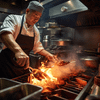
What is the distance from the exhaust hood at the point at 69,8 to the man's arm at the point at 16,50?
1.83 metres

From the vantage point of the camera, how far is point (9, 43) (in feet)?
3.89

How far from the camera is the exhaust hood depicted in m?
2.37

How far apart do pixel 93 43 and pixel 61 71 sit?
161 centimetres

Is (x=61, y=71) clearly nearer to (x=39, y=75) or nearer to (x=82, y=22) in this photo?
(x=39, y=75)

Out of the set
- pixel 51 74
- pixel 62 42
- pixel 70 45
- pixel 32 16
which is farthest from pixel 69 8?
pixel 51 74

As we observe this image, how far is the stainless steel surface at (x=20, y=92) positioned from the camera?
55 centimetres

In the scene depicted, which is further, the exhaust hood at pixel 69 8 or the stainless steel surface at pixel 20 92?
the exhaust hood at pixel 69 8

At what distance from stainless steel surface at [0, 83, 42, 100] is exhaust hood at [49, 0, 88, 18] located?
2.17m

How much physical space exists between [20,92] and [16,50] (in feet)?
1.86

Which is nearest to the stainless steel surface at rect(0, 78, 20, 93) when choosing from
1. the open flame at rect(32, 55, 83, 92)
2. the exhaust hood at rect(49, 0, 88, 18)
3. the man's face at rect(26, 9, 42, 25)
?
the open flame at rect(32, 55, 83, 92)

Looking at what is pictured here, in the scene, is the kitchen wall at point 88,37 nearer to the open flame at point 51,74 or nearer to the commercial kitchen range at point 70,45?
the commercial kitchen range at point 70,45

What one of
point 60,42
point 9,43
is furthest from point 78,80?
point 60,42

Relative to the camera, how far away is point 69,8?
2643mm

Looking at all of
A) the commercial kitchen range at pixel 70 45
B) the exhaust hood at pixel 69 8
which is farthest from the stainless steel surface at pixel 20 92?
the exhaust hood at pixel 69 8
